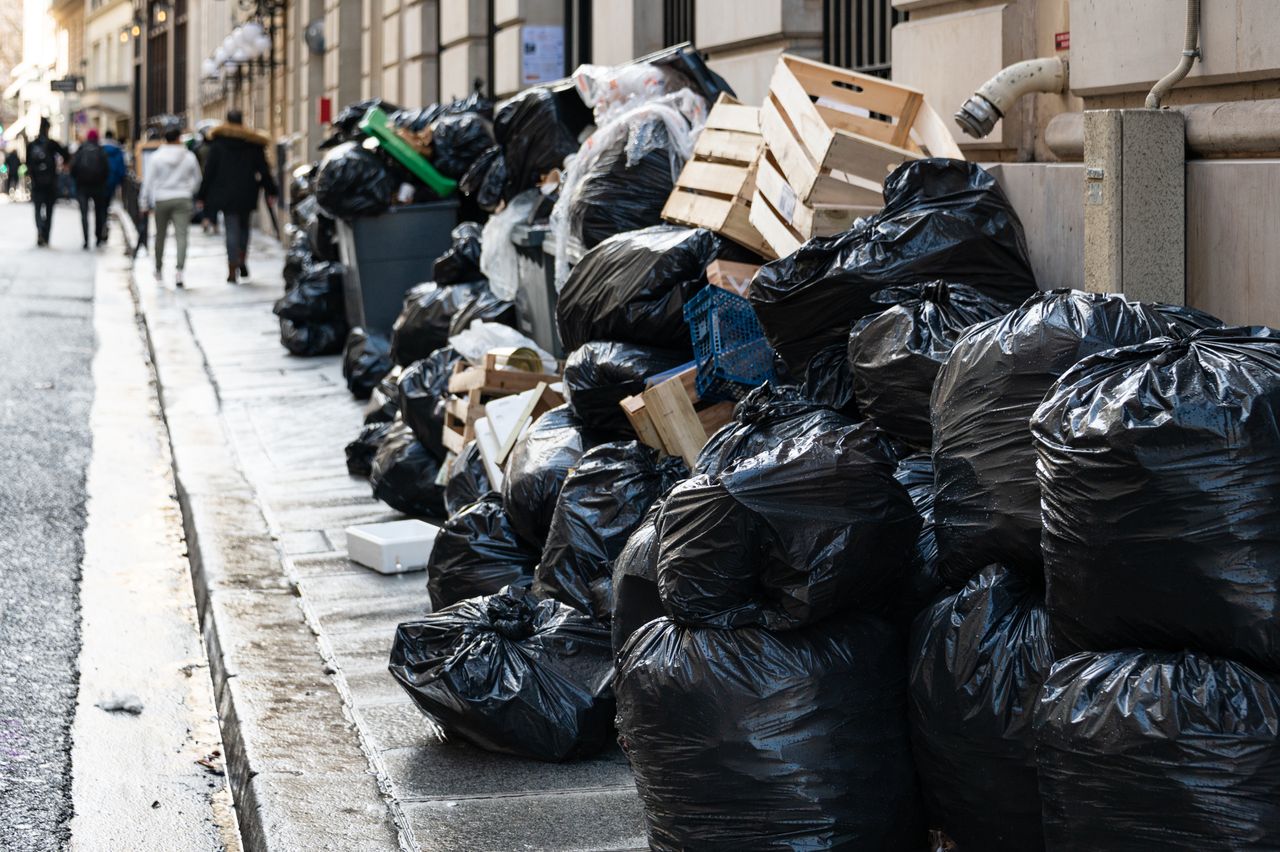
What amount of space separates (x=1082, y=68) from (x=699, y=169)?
5.62 feet

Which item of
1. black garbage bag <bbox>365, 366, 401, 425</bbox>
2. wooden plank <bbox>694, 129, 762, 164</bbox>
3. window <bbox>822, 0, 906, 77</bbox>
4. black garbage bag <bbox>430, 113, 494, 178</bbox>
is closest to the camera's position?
wooden plank <bbox>694, 129, 762, 164</bbox>

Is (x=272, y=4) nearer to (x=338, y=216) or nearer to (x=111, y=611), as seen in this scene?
(x=338, y=216)

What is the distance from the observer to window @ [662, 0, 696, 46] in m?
8.78

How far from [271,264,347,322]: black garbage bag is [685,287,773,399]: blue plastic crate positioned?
6962 millimetres

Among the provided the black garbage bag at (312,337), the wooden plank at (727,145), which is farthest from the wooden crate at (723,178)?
the black garbage bag at (312,337)

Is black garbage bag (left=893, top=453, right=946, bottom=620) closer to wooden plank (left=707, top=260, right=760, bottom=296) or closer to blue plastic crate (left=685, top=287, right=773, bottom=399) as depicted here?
blue plastic crate (left=685, top=287, right=773, bottom=399)

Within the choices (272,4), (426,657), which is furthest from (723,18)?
(272,4)

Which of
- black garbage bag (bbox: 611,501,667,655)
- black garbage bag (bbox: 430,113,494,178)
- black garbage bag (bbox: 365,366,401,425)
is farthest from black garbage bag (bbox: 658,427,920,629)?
black garbage bag (bbox: 430,113,494,178)

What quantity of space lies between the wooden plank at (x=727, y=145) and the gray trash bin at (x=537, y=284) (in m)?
1.13

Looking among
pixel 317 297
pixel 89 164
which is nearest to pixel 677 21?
pixel 317 297

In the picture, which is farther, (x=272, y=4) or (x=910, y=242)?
(x=272, y=4)

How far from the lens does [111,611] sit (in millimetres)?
5605

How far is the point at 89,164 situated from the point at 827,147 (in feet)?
67.6

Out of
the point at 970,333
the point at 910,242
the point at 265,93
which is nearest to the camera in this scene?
the point at 970,333
